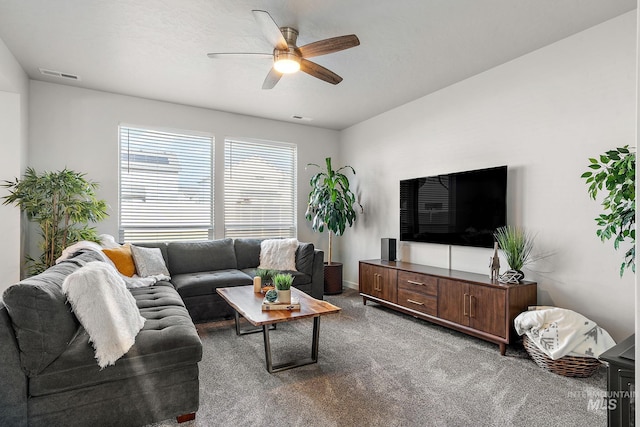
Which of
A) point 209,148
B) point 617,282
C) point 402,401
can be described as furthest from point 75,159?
point 617,282

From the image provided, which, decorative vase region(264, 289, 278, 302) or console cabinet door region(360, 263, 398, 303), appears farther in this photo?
console cabinet door region(360, 263, 398, 303)

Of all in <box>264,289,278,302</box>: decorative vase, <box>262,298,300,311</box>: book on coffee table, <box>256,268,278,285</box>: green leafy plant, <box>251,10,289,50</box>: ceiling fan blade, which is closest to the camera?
<box>251,10,289,50</box>: ceiling fan blade

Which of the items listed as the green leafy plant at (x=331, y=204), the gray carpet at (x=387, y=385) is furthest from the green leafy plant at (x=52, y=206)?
the green leafy plant at (x=331, y=204)

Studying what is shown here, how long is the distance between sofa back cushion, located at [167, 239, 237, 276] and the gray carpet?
1180 millimetres

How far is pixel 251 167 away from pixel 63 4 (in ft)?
10.1

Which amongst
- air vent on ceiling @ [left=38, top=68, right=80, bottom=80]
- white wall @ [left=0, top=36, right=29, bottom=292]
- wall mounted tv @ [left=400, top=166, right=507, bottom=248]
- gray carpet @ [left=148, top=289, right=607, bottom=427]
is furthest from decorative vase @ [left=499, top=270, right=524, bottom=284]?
air vent on ceiling @ [left=38, top=68, right=80, bottom=80]

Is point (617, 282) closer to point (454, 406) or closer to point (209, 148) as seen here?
point (454, 406)

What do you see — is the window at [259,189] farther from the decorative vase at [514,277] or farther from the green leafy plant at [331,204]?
the decorative vase at [514,277]

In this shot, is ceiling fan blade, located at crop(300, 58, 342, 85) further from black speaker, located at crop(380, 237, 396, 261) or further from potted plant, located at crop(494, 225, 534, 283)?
black speaker, located at crop(380, 237, 396, 261)

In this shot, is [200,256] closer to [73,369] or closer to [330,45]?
[73,369]

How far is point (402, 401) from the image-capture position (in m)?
2.16

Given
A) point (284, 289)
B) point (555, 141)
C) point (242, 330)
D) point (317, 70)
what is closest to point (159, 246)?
point (242, 330)

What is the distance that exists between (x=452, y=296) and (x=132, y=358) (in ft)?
9.01

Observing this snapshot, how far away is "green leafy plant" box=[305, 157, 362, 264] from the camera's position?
16.7 feet
